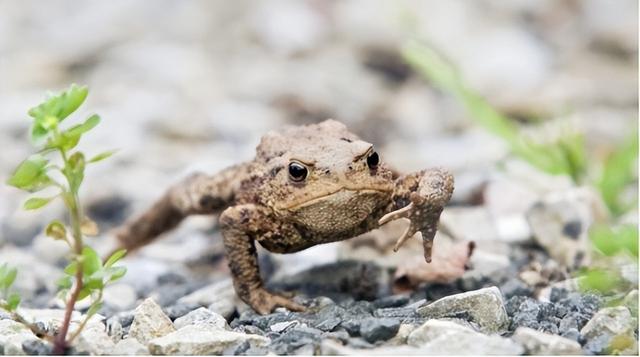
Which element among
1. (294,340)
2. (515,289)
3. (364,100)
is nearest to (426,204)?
(515,289)

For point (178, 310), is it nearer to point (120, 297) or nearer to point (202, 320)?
point (202, 320)

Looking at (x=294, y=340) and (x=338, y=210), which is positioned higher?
(x=338, y=210)

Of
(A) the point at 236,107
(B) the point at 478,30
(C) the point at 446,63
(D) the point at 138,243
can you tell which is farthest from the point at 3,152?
(B) the point at 478,30

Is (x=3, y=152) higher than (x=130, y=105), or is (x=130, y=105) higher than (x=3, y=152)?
(x=130, y=105)

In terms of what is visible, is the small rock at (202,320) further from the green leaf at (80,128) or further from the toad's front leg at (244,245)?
A: the green leaf at (80,128)

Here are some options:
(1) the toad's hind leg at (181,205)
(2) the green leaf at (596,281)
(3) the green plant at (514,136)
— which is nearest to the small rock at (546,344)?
(2) the green leaf at (596,281)

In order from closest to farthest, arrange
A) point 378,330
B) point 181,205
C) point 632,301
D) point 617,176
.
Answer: point 378,330
point 632,301
point 181,205
point 617,176

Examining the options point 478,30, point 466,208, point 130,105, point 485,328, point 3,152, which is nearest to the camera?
point 485,328

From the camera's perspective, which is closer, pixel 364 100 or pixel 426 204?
pixel 426 204

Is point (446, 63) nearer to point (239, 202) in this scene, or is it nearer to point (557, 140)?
point (557, 140)
